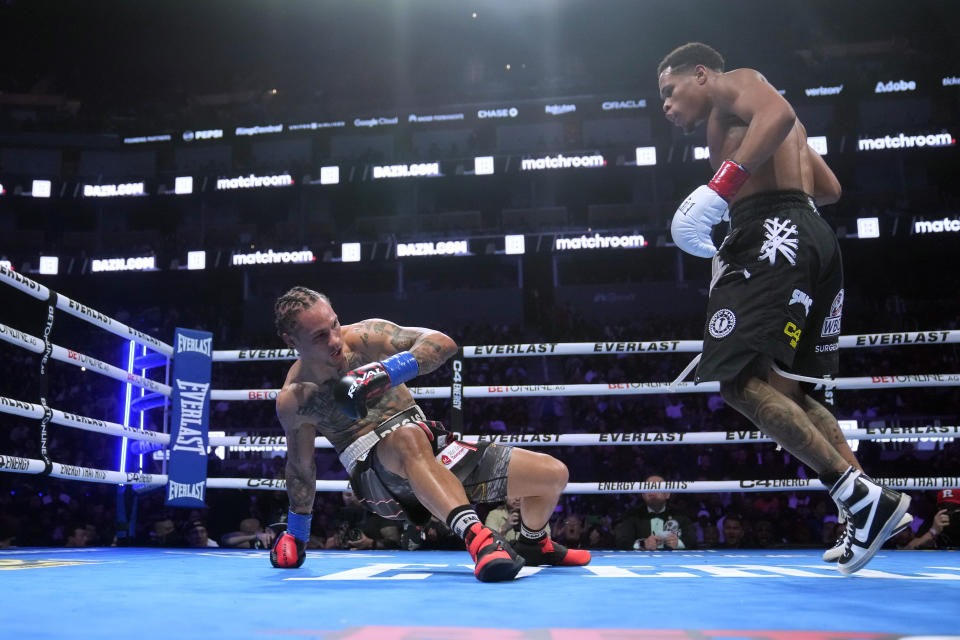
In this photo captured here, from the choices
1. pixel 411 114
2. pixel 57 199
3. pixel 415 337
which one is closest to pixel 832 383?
pixel 415 337

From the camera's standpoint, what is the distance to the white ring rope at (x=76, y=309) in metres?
2.95

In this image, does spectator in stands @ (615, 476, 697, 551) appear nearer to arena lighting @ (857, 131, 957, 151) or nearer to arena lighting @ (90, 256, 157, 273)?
arena lighting @ (857, 131, 957, 151)

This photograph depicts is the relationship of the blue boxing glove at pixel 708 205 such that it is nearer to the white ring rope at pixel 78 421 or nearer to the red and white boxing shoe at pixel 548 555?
the red and white boxing shoe at pixel 548 555

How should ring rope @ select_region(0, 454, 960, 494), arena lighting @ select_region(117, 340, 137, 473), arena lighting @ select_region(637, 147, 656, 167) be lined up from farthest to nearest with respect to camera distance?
1. arena lighting @ select_region(637, 147, 656, 167)
2. arena lighting @ select_region(117, 340, 137, 473)
3. ring rope @ select_region(0, 454, 960, 494)

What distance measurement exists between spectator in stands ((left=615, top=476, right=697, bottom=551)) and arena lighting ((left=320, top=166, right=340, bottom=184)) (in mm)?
13725

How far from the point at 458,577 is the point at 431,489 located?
241mm

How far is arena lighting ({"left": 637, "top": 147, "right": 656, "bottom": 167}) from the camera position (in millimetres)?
16000

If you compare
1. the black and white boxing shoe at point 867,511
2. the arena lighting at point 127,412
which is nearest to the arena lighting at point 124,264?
the arena lighting at point 127,412

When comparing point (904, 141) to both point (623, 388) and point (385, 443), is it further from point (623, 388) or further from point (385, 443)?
point (385, 443)

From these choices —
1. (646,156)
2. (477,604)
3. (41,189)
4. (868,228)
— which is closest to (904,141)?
(868,228)

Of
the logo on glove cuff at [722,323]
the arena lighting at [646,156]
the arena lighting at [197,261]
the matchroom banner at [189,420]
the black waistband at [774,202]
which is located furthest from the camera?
the arena lighting at [197,261]

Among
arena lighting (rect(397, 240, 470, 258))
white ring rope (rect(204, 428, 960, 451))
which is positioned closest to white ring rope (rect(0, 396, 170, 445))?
white ring rope (rect(204, 428, 960, 451))

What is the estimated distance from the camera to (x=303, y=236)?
17.9 m

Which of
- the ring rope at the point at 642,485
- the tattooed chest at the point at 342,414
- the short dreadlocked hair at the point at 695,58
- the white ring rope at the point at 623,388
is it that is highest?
the short dreadlocked hair at the point at 695,58
